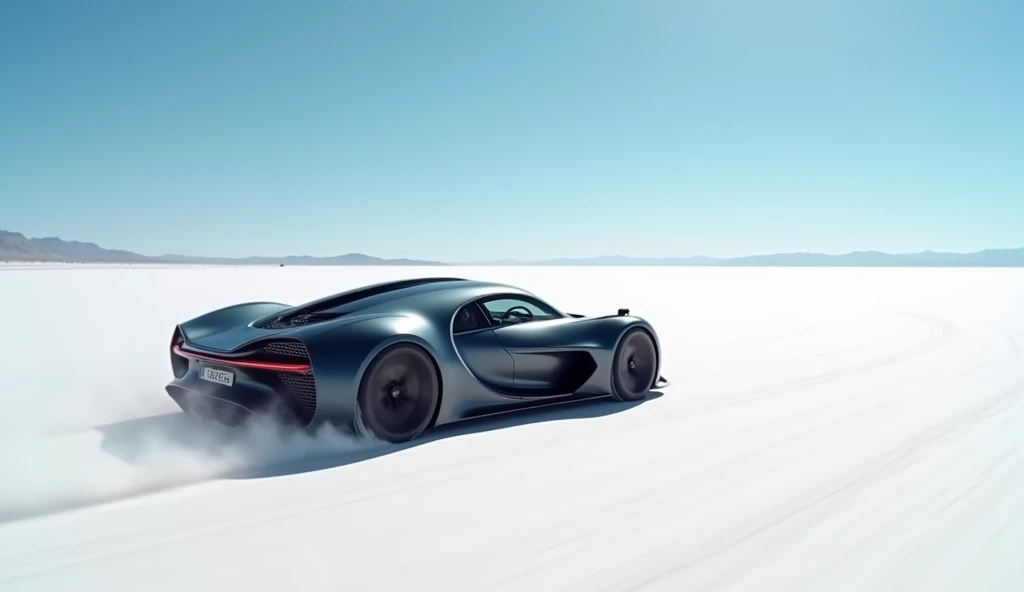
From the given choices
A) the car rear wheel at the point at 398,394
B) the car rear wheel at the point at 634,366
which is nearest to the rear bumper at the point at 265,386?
the car rear wheel at the point at 398,394

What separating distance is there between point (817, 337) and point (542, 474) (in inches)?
325

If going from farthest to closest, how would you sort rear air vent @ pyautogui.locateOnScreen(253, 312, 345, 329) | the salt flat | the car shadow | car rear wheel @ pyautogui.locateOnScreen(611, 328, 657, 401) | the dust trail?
car rear wheel @ pyautogui.locateOnScreen(611, 328, 657, 401) → rear air vent @ pyautogui.locateOnScreen(253, 312, 345, 329) → the car shadow → the dust trail → the salt flat

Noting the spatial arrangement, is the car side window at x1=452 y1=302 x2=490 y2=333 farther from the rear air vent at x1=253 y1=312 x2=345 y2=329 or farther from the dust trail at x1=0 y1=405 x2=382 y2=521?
the dust trail at x1=0 y1=405 x2=382 y2=521

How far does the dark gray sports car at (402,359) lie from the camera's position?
4.17m

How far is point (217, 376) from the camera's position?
14.6ft

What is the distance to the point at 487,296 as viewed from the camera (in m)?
5.32

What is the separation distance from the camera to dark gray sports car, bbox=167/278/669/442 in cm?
417

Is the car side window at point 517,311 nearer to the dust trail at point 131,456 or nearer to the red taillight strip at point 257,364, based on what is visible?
the dust trail at point 131,456

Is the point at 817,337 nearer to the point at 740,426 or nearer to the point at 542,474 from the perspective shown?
the point at 740,426

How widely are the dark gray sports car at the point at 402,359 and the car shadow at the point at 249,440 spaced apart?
0.13 meters

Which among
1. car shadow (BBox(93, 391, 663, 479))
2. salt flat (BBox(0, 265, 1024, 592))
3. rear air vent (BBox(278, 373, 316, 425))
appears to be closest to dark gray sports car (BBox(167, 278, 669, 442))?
rear air vent (BBox(278, 373, 316, 425))

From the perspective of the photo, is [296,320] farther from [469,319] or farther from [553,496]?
[553,496]

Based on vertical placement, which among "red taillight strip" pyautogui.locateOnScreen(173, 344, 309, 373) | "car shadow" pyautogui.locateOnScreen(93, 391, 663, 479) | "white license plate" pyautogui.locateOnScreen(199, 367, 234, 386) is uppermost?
"red taillight strip" pyautogui.locateOnScreen(173, 344, 309, 373)

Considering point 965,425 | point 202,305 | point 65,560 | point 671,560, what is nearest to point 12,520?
point 65,560
